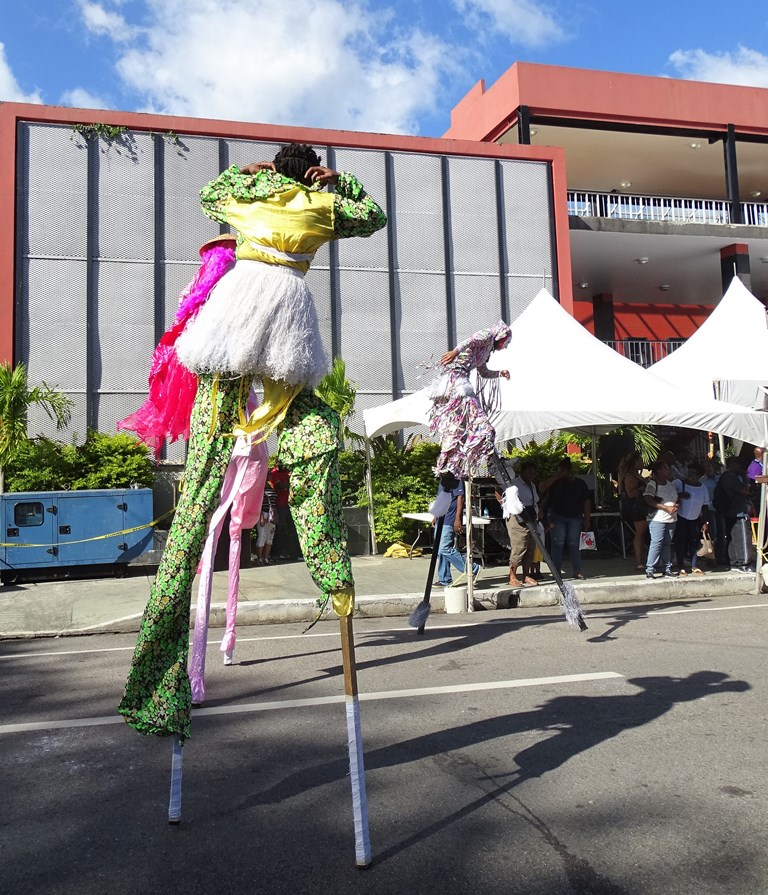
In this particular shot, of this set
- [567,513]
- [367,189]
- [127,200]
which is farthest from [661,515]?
[127,200]

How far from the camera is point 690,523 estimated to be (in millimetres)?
11859

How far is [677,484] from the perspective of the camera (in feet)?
39.7

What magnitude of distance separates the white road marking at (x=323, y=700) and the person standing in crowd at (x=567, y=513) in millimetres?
5772

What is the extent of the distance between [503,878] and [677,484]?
33.6ft

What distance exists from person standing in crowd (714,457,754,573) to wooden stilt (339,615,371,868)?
33.7 ft

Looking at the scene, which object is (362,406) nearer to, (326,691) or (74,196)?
(74,196)

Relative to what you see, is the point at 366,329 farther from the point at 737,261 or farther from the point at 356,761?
the point at 356,761

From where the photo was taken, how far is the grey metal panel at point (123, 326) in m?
15.9

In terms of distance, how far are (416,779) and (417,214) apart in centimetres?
1581

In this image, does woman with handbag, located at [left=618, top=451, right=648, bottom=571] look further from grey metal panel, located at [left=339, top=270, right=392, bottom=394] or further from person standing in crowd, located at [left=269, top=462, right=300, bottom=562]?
grey metal panel, located at [left=339, top=270, right=392, bottom=394]

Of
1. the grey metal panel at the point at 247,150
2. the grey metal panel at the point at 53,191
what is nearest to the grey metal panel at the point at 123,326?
the grey metal panel at the point at 53,191

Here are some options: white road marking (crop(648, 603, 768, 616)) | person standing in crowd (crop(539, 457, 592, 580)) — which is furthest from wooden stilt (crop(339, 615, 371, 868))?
person standing in crowd (crop(539, 457, 592, 580))

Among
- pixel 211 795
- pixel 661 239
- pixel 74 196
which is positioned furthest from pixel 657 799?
pixel 661 239

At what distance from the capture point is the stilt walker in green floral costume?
3.11 metres
